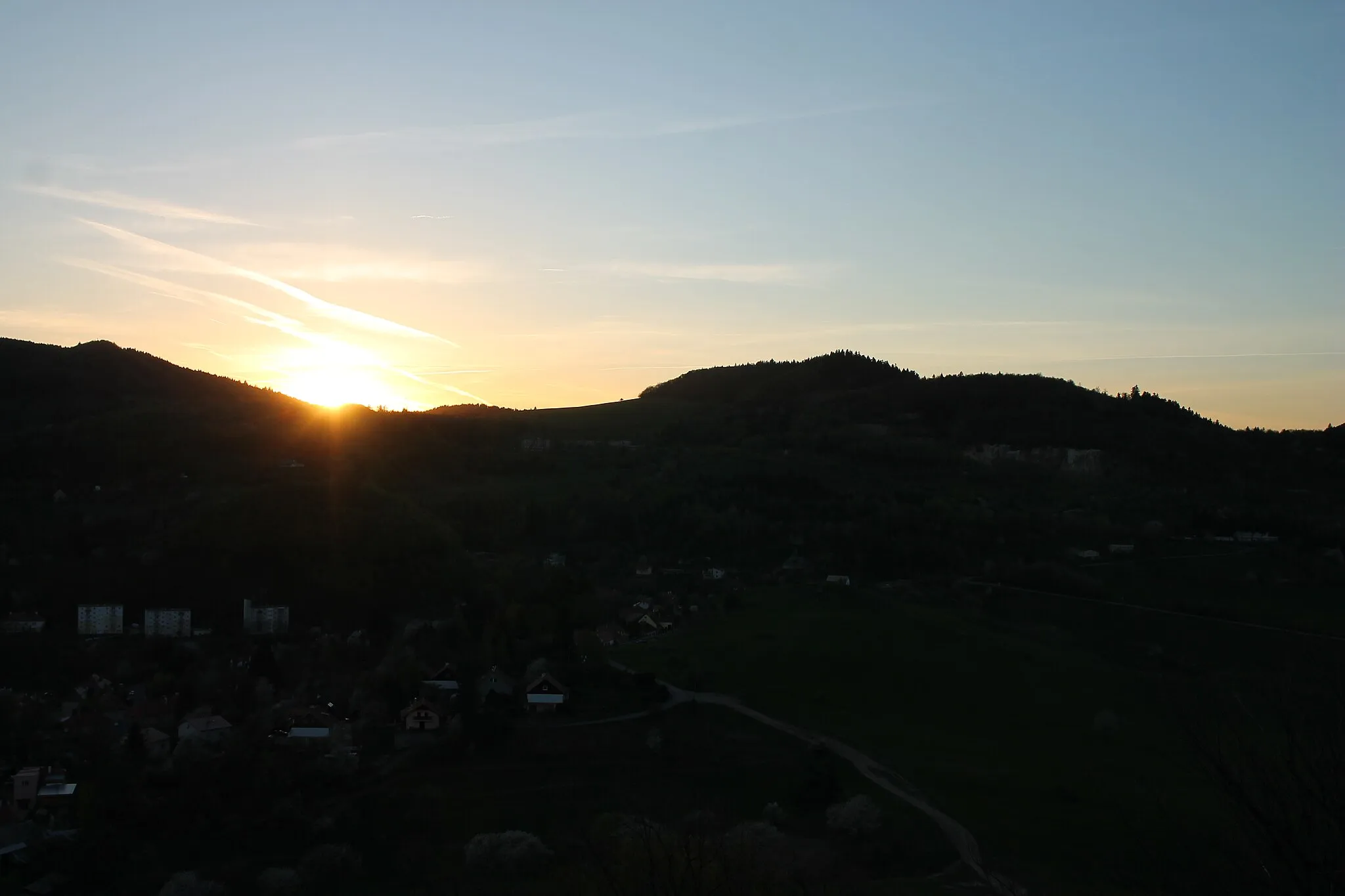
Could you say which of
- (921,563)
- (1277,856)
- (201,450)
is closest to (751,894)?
(1277,856)

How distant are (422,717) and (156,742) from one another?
589 centimetres

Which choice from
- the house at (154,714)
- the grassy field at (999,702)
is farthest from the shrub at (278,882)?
the grassy field at (999,702)

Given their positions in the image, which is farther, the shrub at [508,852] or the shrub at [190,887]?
the shrub at [508,852]

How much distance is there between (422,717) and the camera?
91.9 ft

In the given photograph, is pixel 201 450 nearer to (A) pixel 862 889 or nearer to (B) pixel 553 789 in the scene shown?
(B) pixel 553 789

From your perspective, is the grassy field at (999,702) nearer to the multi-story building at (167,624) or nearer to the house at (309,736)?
the house at (309,736)

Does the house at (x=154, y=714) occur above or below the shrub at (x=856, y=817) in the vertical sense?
above

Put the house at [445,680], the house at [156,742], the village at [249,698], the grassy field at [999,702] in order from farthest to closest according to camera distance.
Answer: the house at [445,680] → the house at [156,742] → the village at [249,698] → the grassy field at [999,702]

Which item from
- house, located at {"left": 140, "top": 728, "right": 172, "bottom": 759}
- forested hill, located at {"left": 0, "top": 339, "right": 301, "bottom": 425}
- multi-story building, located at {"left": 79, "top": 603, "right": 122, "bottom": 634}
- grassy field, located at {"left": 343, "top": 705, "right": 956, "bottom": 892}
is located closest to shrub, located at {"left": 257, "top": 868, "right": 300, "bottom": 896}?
grassy field, located at {"left": 343, "top": 705, "right": 956, "bottom": 892}

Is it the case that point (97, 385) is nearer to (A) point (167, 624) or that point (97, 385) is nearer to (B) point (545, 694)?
(A) point (167, 624)

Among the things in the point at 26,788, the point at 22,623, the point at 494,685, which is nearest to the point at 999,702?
the point at 494,685

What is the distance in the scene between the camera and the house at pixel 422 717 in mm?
27844

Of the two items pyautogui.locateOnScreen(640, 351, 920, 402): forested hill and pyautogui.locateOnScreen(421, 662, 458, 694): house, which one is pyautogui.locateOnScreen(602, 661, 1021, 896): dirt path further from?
pyautogui.locateOnScreen(640, 351, 920, 402): forested hill

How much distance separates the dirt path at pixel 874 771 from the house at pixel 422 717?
348 centimetres
